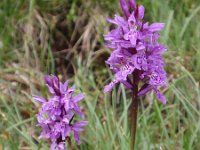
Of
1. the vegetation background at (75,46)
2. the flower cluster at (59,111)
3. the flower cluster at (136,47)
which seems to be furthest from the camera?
the vegetation background at (75,46)

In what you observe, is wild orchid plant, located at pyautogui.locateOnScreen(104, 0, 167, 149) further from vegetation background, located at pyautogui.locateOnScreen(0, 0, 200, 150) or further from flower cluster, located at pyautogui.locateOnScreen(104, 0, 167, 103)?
vegetation background, located at pyautogui.locateOnScreen(0, 0, 200, 150)

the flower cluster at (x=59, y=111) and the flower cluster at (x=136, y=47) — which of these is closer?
the flower cluster at (x=136, y=47)

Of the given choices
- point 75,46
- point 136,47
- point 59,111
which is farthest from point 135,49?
point 75,46

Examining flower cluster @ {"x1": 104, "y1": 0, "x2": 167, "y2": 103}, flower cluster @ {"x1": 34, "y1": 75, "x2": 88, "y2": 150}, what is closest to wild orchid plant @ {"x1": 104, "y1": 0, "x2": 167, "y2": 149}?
flower cluster @ {"x1": 104, "y1": 0, "x2": 167, "y2": 103}

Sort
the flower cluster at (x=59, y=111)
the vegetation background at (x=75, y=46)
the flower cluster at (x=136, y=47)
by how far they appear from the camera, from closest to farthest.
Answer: the flower cluster at (x=136, y=47) → the flower cluster at (x=59, y=111) → the vegetation background at (x=75, y=46)

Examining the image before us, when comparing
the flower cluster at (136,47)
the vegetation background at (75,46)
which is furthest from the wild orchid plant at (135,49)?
the vegetation background at (75,46)

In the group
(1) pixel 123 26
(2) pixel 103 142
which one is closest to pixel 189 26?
(2) pixel 103 142

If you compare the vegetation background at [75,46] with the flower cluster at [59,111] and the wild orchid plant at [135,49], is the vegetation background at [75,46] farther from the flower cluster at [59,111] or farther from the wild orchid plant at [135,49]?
the wild orchid plant at [135,49]

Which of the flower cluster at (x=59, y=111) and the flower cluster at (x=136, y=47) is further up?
the flower cluster at (x=136, y=47)

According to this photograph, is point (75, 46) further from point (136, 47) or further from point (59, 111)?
point (136, 47)
